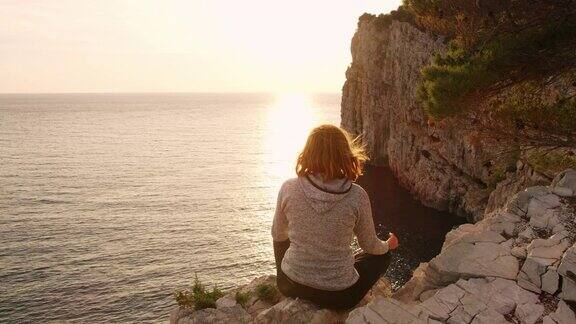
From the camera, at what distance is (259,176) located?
71875mm

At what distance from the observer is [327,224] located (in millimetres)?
6297

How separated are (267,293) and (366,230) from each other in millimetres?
5000

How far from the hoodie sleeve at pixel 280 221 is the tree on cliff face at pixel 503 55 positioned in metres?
6.93

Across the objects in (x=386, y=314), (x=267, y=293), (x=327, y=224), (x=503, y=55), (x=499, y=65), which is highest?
(x=503, y=55)

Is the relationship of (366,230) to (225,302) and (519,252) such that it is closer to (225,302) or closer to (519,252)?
(519,252)

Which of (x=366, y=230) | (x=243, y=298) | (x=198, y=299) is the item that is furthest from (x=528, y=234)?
(x=198, y=299)

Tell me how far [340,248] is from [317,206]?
78cm

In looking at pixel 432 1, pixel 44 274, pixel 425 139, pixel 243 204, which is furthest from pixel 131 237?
pixel 432 1

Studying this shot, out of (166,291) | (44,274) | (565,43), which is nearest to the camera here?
(565,43)

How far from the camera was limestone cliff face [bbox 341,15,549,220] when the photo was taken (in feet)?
136

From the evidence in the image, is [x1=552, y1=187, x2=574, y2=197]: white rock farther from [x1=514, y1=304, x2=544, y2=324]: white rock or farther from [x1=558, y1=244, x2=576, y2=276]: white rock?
[x1=514, y1=304, x2=544, y2=324]: white rock

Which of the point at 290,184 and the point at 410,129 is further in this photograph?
the point at 410,129

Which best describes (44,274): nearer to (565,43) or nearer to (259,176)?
Answer: (565,43)

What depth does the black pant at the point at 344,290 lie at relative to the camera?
22.9 ft
